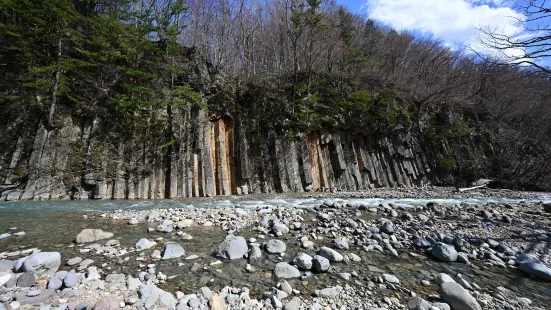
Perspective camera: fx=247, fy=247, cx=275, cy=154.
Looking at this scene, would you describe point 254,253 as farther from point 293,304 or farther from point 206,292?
point 293,304

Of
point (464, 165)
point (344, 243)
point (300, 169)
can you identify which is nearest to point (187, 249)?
point (344, 243)

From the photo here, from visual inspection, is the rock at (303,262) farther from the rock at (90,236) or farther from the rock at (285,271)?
the rock at (90,236)

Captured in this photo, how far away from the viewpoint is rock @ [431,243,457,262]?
14.3 ft

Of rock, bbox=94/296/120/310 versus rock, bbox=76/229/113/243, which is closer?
rock, bbox=94/296/120/310

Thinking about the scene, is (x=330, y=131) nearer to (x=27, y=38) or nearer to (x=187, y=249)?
(x=187, y=249)

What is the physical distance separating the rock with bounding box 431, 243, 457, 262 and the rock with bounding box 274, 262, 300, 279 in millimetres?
2684

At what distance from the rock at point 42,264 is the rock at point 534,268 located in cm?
712

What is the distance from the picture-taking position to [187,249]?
4508mm

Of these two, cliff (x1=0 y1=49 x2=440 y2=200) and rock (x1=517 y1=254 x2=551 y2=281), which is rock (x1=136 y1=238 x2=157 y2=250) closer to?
rock (x1=517 y1=254 x2=551 y2=281)

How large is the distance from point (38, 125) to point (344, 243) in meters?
12.9

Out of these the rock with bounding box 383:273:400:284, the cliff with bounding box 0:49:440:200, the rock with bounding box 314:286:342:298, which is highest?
the cliff with bounding box 0:49:440:200

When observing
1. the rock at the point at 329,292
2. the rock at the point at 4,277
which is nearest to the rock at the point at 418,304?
the rock at the point at 329,292

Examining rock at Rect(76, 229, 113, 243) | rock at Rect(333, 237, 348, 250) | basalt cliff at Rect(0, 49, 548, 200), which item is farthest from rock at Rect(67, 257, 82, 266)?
basalt cliff at Rect(0, 49, 548, 200)

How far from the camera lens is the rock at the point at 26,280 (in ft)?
9.61
